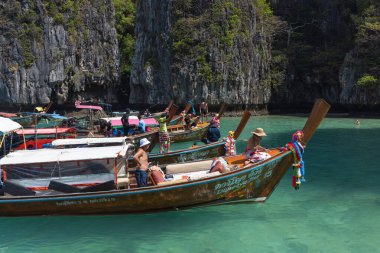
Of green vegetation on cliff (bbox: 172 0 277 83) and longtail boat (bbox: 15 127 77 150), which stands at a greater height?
green vegetation on cliff (bbox: 172 0 277 83)

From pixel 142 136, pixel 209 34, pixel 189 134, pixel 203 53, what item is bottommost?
pixel 189 134

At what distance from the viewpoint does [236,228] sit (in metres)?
8.70

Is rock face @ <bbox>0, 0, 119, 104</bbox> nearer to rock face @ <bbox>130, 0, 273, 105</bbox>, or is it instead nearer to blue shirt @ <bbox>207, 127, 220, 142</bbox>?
rock face @ <bbox>130, 0, 273, 105</bbox>

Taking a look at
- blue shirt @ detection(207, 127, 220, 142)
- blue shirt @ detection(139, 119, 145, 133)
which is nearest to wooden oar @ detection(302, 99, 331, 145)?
blue shirt @ detection(207, 127, 220, 142)

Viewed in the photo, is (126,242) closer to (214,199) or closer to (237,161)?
(214,199)

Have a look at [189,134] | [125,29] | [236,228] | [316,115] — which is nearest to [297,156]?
[316,115]

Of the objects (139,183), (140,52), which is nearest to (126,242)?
(139,183)

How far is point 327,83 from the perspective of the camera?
4181cm

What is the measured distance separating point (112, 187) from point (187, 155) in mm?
4889

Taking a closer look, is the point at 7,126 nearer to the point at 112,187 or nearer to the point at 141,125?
the point at 112,187

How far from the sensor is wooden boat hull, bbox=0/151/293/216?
912 cm

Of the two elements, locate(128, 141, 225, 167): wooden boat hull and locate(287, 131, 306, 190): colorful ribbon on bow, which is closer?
locate(287, 131, 306, 190): colorful ribbon on bow

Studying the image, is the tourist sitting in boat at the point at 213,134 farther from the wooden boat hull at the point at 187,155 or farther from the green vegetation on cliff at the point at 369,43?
the green vegetation on cliff at the point at 369,43

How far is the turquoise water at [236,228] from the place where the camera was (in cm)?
784
